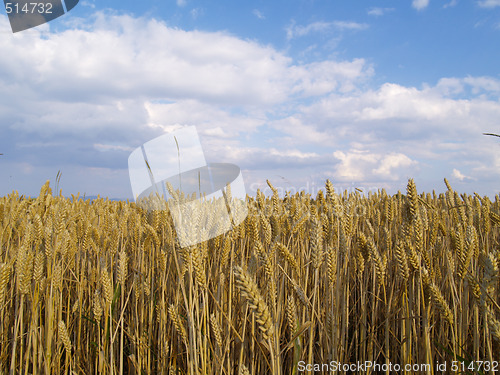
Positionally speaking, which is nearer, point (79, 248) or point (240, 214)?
Result: point (240, 214)

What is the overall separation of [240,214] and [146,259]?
0.94m

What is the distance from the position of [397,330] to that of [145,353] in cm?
135

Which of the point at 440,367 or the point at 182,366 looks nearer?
the point at 440,367

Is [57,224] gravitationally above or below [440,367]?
above

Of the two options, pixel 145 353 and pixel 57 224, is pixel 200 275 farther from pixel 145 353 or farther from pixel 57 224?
pixel 57 224

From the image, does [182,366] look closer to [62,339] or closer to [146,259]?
[62,339]

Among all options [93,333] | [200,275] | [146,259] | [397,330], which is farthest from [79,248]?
[397,330]

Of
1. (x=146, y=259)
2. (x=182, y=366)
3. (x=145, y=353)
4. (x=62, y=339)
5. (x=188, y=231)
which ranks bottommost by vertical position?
(x=182, y=366)

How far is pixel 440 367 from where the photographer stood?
140 centimetres

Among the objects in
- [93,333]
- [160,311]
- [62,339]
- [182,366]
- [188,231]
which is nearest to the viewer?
[188,231]

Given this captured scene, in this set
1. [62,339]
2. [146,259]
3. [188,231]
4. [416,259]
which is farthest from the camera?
[146,259]

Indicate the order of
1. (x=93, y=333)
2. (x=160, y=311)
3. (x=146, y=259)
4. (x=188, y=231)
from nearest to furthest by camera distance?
(x=188, y=231) → (x=160, y=311) → (x=93, y=333) → (x=146, y=259)

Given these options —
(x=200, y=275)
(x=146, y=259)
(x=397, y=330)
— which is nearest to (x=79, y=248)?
(x=146, y=259)

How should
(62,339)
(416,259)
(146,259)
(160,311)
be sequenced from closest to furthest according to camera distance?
(416,259)
(62,339)
(160,311)
(146,259)
